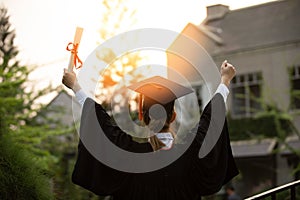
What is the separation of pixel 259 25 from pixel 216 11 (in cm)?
235

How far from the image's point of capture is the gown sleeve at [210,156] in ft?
12.0

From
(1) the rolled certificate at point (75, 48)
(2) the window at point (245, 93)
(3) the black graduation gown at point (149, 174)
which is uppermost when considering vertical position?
(1) the rolled certificate at point (75, 48)

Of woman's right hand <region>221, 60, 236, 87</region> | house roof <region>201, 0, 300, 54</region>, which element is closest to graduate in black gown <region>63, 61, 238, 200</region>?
woman's right hand <region>221, 60, 236, 87</region>

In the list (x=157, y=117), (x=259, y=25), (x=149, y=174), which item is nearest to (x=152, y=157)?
(x=149, y=174)

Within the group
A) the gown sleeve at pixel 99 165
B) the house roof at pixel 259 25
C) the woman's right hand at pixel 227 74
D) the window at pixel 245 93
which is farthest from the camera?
the window at pixel 245 93

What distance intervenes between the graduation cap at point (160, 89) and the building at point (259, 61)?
20.6m

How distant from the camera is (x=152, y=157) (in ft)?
12.0

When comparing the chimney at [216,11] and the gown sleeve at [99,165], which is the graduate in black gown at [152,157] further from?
the chimney at [216,11]

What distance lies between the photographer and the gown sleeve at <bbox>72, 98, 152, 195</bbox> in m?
3.60

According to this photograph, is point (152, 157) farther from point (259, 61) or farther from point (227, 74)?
point (259, 61)

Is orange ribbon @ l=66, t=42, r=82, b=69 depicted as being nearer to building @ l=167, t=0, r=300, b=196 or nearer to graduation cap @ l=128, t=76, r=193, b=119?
graduation cap @ l=128, t=76, r=193, b=119

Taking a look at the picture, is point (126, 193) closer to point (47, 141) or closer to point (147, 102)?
point (147, 102)

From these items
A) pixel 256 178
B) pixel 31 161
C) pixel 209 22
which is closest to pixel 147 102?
pixel 31 161

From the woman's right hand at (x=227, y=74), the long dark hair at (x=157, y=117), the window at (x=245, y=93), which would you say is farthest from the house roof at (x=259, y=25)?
the long dark hair at (x=157, y=117)
